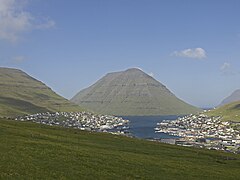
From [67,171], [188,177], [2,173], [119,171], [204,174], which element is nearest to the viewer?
[2,173]

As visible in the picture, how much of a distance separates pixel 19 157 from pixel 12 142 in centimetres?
1230

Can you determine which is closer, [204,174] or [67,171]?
[67,171]

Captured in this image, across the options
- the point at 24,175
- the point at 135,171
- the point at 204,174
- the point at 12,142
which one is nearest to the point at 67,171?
the point at 24,175

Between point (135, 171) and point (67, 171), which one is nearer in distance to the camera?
point (67, 171)

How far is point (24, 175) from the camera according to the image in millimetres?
34906

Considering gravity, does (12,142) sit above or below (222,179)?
above

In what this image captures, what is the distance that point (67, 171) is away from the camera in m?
40.3

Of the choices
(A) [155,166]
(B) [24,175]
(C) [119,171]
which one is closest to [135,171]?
(C) [119,171]

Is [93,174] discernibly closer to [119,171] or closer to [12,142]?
[119,171]

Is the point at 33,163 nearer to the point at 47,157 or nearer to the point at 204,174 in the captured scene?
the point at 47,157

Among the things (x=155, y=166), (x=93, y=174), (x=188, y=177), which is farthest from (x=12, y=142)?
(x=188, y=177)

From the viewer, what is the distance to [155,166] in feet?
176

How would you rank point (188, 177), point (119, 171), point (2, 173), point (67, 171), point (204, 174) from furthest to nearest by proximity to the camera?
point (204, 174) → point (188, 177) → point (119, 171) → point (67, 171) → point (2, 173)

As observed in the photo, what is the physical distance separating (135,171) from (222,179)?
1465 cm
